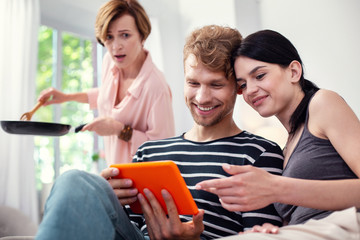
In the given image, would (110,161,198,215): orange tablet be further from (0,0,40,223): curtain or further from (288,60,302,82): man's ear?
(0,0,40,223): curtain

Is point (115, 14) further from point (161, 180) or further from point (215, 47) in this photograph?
point (161, 180)

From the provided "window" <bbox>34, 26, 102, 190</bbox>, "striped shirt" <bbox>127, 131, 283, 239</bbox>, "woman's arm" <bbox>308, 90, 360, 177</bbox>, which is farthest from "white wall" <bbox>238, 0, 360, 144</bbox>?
"window" <bbox>34, 26, 102, 190</bbox>

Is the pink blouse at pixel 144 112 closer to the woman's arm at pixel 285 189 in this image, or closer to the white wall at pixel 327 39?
the white wall at pixel 327 39

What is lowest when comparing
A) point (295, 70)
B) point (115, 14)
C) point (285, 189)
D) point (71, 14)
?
point (285, 189)

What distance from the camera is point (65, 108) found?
371cm

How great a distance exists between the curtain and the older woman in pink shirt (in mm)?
1155

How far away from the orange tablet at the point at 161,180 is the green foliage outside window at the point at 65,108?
2613 mm

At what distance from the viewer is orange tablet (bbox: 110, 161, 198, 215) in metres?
Answer: 1.00

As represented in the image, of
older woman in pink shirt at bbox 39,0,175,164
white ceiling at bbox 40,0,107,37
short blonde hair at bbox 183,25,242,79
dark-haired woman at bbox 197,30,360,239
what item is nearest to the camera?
dark-haired woman at bbox 197,30,360,239

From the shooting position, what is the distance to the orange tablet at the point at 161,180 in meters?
1.00

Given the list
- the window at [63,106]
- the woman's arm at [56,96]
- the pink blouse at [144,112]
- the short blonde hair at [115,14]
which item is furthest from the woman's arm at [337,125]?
the window at [63,106]

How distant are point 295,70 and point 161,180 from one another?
1.87 feet

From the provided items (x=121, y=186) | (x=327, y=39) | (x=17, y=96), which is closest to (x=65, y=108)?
(x=17, y=96)

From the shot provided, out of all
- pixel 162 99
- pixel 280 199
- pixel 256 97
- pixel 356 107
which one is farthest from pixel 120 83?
pixel 356 107
